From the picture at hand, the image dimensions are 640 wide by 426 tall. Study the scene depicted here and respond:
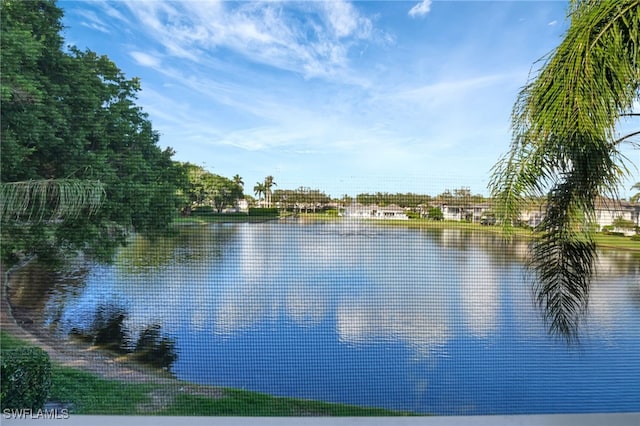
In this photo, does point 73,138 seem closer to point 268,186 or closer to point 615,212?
point 268,186

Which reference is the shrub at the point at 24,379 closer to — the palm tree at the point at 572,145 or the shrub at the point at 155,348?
the shrub at the point at 155,348

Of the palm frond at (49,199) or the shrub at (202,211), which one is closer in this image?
the palm frond at (49,199)

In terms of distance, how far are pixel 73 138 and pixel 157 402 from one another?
187 cm

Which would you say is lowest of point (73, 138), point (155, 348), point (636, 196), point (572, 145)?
point (155, 348)

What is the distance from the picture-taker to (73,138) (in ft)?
7.32

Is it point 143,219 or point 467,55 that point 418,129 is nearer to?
point 467,55

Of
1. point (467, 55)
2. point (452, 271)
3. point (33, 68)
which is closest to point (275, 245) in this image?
point (452, 271)

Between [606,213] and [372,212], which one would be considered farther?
[372,212]

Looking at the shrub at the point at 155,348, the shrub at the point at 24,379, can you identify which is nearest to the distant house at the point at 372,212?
the shrub at the point at 155,348

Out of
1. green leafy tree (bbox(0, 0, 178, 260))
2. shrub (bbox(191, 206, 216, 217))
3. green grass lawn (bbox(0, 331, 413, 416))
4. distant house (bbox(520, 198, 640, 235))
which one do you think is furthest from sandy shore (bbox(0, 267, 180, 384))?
distant house (bbox(520, 198, 640, 235))

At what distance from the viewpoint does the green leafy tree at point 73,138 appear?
1.96m

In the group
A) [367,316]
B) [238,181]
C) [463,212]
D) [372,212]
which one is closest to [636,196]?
[463,212]

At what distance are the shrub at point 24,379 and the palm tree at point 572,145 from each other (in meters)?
2.68

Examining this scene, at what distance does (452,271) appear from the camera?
205 centimetres
